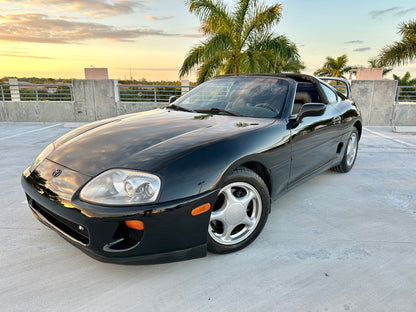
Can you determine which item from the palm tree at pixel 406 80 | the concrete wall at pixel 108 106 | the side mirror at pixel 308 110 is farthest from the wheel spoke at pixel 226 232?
the palm tree at pixel 406 80

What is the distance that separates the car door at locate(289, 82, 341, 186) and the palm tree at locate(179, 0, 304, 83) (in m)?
7.00

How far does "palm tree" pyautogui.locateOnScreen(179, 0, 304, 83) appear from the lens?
10281 millimetres

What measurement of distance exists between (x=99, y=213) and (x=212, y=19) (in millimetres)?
10116

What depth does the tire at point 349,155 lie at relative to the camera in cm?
397

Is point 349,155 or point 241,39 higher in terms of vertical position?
point 241,39

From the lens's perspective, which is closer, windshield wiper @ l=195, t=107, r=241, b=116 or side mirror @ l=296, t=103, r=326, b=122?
side mirror @ l=296, t=103, r=326, b=122

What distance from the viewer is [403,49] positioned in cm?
1426

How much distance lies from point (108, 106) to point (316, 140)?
821cm

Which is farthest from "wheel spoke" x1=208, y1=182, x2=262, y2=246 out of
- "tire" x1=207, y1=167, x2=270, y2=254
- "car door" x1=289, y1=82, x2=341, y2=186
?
"car door" x1=289, y1=82, x2=341, y2=186

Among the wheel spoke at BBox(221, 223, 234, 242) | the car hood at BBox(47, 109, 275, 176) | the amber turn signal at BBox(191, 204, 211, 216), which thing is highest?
the car hood at BBox(47, 109, 275, 176)

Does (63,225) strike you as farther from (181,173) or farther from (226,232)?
(226,232)

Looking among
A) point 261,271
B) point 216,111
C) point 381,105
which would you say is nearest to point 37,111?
point 216,111

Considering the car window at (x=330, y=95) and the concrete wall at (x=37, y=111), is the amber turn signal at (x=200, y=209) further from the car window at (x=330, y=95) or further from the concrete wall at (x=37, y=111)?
the concrete wall at (x=37, y=111)

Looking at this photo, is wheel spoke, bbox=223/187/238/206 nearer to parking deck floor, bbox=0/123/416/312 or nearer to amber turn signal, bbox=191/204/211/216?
amber turn signal, bbox=191/204/211/216
